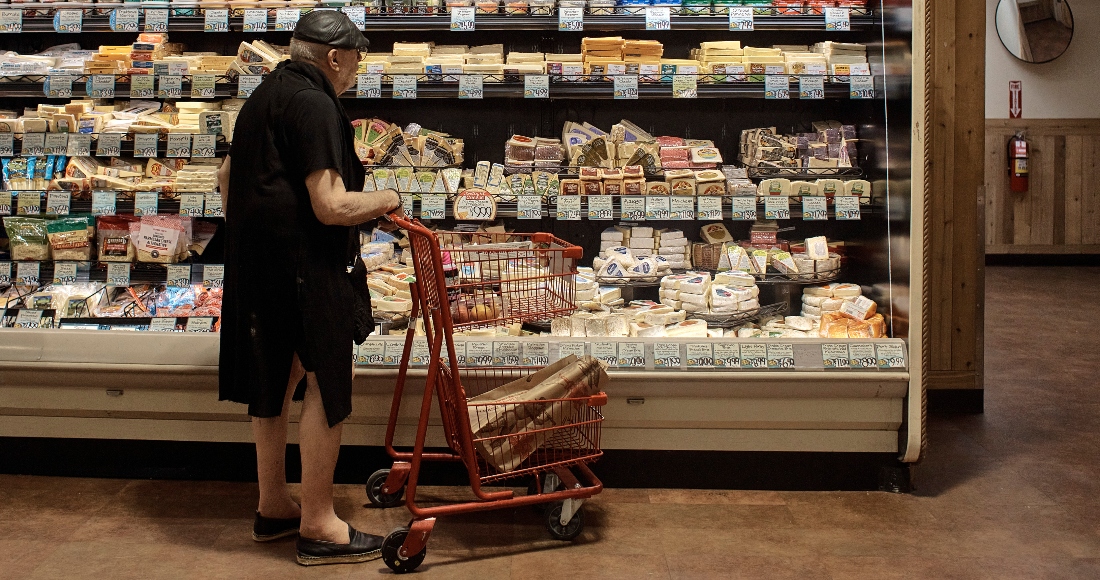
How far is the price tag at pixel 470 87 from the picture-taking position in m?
4.00

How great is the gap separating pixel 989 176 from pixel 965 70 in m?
6.62

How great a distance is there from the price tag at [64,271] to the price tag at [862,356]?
3.13 meters

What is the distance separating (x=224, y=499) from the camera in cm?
378

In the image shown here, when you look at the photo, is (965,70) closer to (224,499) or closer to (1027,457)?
(1027,457)

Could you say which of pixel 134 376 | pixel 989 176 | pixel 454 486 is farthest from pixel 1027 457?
pixel 989 176

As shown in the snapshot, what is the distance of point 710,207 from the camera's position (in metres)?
4.03

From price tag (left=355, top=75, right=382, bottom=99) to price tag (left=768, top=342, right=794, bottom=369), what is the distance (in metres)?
1.83

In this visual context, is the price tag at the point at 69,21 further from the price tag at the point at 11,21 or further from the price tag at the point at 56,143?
the price tag at the point at 56,143

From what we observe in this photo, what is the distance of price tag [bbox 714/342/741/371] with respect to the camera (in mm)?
3689

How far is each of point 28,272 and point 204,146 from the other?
927mm

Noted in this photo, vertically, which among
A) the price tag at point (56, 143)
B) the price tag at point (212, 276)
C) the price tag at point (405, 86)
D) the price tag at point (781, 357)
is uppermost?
the price tag at point (405, 86)

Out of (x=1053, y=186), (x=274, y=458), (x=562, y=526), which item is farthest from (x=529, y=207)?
(x=1053, y=186)

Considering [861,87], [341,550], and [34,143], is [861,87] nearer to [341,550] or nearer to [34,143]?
[341,550]

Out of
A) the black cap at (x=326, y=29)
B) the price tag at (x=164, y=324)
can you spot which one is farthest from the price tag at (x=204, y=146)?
the black cap at (x=326, y=29)
